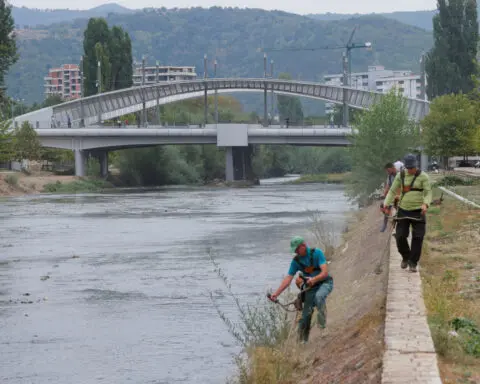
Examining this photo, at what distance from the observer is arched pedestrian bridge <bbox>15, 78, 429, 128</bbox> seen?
394ft

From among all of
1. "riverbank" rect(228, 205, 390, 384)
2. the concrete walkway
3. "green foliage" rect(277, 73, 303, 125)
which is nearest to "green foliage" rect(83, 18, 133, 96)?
"green foliage" rect(277, 73, 303, 125)

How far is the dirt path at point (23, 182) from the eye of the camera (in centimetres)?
8421

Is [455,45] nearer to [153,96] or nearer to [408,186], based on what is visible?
[153,96]

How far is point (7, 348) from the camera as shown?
18.6m

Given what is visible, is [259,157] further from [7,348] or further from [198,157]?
[7,348]

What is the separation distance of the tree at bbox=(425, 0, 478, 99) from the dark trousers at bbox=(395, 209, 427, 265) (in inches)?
3211

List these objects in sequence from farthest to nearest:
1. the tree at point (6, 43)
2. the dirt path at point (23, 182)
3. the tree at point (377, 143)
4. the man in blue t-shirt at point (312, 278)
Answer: the dirt path at point (23, 182) < the tree at point (6, 43) < the tree at point (377, 143) < the man in blue t-shirt at point (312, 278)

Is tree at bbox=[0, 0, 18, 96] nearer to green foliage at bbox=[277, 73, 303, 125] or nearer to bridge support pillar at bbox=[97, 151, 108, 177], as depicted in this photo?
bridge support pillar at bbox=[97, 151, 108, 177]

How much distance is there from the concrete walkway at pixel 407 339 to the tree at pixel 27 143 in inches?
3310

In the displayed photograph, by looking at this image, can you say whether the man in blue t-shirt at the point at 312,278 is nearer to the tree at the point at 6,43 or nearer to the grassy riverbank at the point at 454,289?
the grassy riverbank at the point at 454,289

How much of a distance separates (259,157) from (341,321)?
112 meters

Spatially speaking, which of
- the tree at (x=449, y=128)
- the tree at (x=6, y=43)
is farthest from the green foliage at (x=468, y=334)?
the tree at (x=6, y=43)

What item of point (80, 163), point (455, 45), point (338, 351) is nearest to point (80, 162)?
point (80, 163)

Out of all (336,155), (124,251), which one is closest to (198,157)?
(336,155)
